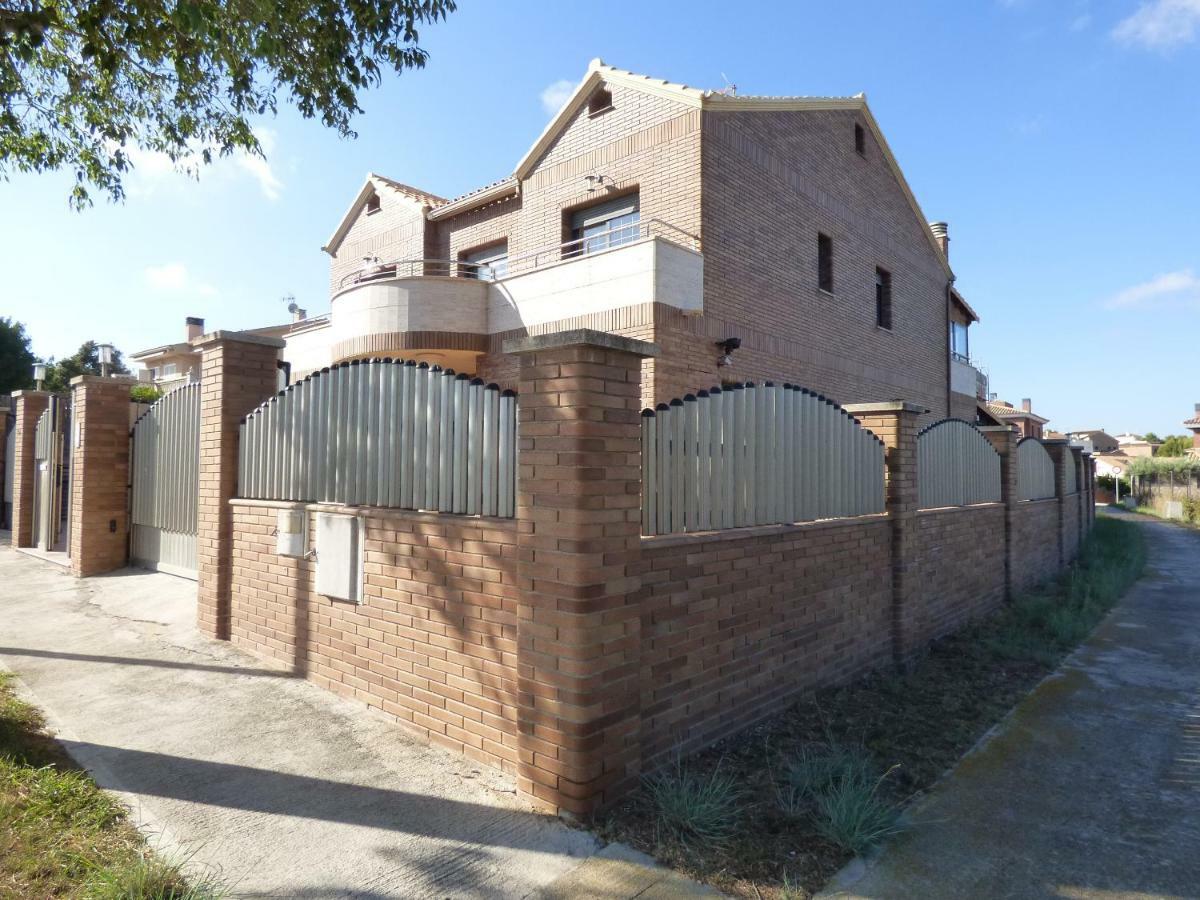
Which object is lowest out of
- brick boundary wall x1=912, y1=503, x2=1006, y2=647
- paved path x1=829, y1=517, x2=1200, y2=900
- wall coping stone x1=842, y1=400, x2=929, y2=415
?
paved path x1=829, y1=517, x2=1200, y2=900

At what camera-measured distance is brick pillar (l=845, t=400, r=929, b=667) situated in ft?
19.4

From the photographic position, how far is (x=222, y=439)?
234 inches

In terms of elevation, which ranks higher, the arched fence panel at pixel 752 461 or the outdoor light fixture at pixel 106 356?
the outdoor light fixture at pixel 106 356

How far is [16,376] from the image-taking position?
3025 centimetres

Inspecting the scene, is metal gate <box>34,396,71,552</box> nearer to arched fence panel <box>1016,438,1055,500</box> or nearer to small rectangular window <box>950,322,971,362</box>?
arched fence panel <box>1016,438,1055,500</box>

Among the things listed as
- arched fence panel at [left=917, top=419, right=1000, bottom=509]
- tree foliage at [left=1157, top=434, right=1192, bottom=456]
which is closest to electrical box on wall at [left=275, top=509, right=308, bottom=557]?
arched fence panel at [left=917, top=419, right=1000, bottom=509]

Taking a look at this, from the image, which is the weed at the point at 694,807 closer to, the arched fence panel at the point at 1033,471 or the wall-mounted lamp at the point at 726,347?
the wall-mounted lamp at the point at 726,347

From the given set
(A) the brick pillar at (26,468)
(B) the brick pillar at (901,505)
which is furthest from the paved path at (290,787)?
(A) the brick pillar at (26,468)

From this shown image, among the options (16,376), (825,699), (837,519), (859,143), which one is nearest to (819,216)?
(859,143)

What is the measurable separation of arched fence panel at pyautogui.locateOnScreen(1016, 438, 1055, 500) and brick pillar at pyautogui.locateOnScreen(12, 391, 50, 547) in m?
14.9

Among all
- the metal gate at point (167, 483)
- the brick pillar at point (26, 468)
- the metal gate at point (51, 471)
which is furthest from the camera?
the brick pillar at point (26, 468)

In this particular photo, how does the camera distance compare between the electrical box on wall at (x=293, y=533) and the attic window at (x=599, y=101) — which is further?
the attic window at (x=599, y=101)

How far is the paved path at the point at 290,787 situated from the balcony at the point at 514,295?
6.66 m

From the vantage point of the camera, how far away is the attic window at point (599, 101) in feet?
38.9
